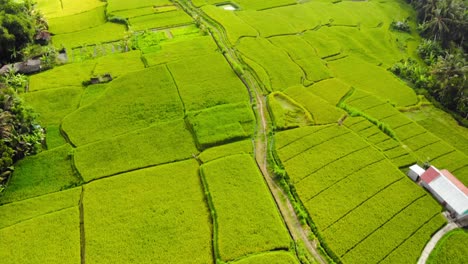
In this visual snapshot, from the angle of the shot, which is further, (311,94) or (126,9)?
(126,9)

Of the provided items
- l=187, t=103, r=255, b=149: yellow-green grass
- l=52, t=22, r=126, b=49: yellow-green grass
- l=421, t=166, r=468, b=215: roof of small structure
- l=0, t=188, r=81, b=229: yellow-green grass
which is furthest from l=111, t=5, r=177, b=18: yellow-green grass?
l=421, t=166, r=468, b=215: roof of small structure

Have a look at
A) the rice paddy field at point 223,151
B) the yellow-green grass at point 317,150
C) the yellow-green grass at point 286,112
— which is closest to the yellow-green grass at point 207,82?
the rice paddy field at point 223,151

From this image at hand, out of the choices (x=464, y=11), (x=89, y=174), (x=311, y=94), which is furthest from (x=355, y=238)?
(x=464, y=11)

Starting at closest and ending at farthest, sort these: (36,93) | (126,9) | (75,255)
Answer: (75,255) < (36,93) < (126,9)

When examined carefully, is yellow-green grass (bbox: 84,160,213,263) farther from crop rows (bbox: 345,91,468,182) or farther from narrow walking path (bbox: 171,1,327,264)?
crop rows (bbox: 345,91,468,182)

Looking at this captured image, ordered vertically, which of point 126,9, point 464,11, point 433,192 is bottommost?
point 433,192

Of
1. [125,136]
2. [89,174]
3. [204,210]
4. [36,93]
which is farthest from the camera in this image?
[36,93]

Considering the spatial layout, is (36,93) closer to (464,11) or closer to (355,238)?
(355,238)

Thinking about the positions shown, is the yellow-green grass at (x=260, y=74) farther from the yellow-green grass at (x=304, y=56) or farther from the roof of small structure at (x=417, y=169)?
the roof of small structure at (x=417, y=169)
